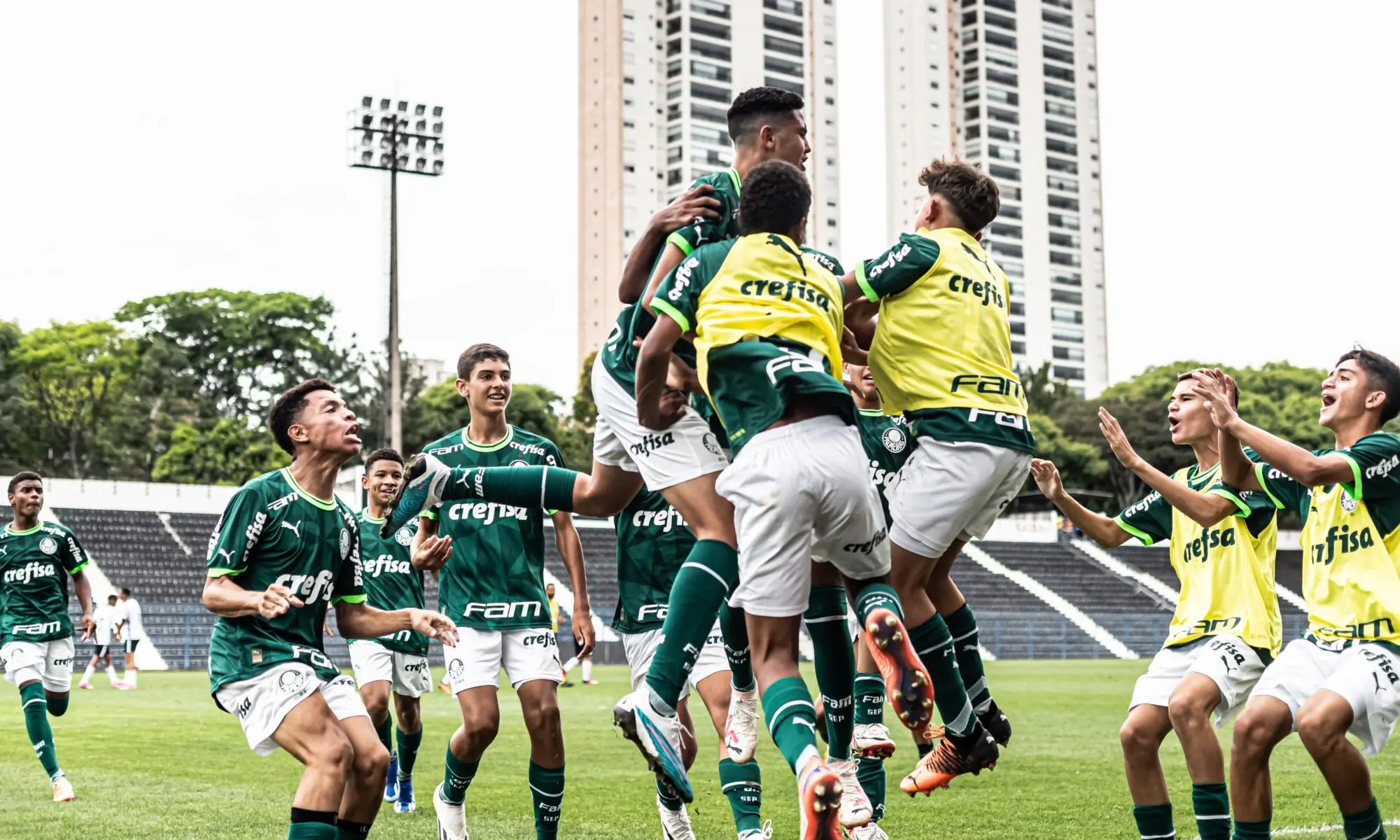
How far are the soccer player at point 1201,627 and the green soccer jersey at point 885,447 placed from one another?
0.73 metres

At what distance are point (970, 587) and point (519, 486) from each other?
145ft

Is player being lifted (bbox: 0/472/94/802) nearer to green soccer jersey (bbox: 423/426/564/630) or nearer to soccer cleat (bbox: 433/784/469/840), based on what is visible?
green soccer jersey (bbox: 423/426/564/630)

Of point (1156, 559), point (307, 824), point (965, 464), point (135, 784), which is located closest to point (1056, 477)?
point (965, 464)

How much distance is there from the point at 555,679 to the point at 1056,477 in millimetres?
3042

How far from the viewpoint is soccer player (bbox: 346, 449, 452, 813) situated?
10.7m

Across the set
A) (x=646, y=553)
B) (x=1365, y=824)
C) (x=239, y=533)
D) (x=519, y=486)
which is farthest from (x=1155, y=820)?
(x=239, y=533)

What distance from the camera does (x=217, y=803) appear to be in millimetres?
10406

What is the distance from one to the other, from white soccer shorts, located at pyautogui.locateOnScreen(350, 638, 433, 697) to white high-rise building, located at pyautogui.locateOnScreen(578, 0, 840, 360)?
101 meters

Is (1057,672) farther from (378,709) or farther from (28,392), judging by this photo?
(28,392)

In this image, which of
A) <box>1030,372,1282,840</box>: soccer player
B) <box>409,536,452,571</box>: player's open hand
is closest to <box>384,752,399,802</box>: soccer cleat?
<box>409,536,452,571</box>: player's open hand

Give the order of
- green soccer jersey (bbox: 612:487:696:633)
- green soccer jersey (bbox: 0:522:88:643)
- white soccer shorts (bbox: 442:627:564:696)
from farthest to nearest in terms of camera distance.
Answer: green soccer jersey (bbox: 0:522:88:643)
green soccer jersey (bbox: 612:487:696:633)
white soccer shorts (bbox: 442:627:564:696)

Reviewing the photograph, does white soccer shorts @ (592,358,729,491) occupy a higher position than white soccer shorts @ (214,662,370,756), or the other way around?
white soccer shorts @ (592,358,729,491)

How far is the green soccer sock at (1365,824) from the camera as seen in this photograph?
6.31m

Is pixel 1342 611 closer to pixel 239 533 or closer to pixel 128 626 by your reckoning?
pixel 239 533
